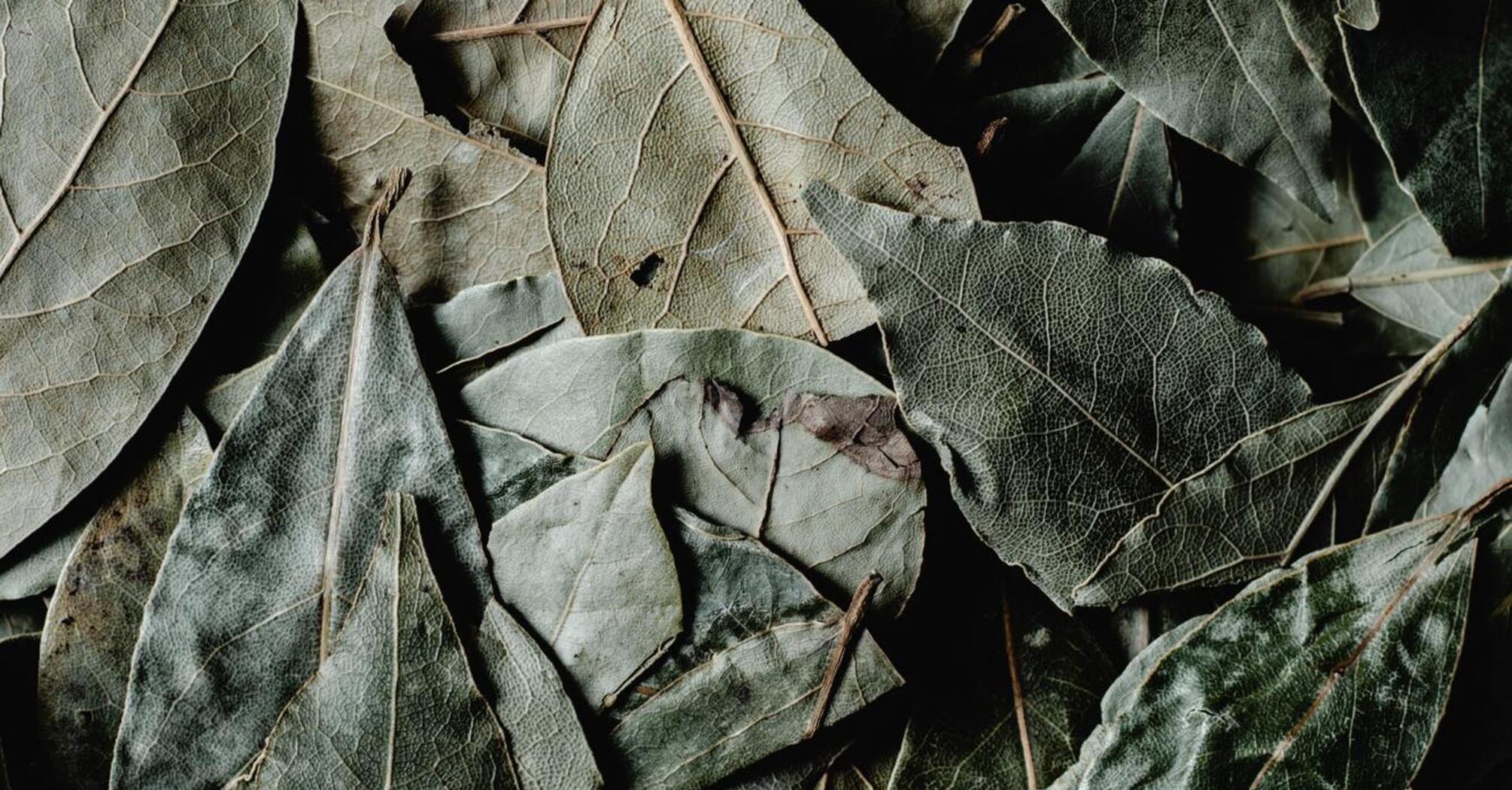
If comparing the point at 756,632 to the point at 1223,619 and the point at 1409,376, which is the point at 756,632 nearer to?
the point at 1223,619

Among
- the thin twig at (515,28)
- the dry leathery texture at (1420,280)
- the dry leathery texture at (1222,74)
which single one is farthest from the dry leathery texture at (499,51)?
the dry leathery texture at (1420,280)

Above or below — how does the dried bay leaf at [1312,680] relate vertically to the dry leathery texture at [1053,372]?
below

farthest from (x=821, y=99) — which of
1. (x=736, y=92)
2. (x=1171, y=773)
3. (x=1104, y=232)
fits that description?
(x=1171, y=773)

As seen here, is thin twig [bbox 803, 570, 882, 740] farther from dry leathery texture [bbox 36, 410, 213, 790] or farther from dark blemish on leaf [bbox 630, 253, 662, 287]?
dry leathery texture [bbox 36, 410, 213, 790]

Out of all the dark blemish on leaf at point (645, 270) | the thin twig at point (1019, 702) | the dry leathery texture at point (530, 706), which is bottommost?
the thin twig at point (1019, 702)

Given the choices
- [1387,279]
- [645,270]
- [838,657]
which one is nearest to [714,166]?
[645,270]

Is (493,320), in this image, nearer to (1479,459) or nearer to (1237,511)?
(1237,511)

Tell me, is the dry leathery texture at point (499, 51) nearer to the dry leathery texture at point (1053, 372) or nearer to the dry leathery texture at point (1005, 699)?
the dry leathery texture at point (1053, 372)
